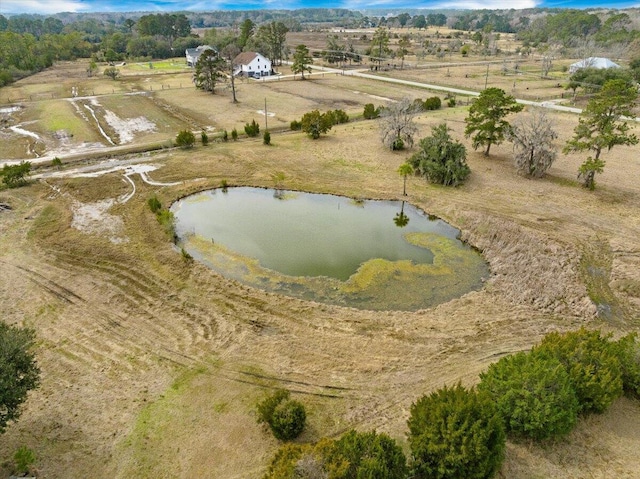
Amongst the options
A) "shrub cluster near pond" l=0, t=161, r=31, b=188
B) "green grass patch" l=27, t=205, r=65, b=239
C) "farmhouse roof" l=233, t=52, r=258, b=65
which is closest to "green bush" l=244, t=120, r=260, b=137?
"shrub cluster near pond" l=0, t=161, r=31, b=188

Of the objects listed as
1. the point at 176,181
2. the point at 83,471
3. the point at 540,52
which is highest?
the point at 540,52

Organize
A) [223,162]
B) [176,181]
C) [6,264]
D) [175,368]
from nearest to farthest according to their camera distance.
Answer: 1. [175,368]
2. [6,264]
3. [176,181]
4. [223,162]

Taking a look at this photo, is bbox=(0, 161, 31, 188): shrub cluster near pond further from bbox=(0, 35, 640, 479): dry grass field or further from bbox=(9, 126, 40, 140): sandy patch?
bbox=(9, 126, 40, 140): sandy patch

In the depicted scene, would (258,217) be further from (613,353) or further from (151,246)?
(613,353)

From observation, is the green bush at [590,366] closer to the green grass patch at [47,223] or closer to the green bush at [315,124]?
the green grass patch at [47,223]

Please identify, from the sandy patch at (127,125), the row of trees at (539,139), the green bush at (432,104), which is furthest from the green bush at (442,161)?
the sandy patch at (127,125)

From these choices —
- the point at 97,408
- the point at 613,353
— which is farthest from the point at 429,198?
the point at 97,408

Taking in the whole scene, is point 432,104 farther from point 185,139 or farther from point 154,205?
point 154,205
